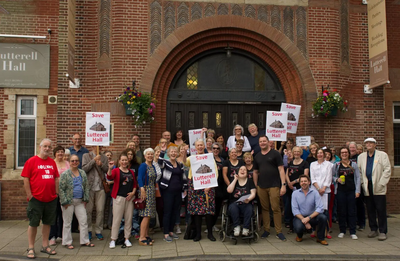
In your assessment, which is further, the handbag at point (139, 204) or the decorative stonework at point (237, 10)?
the decorative stonework at point (237, 10)

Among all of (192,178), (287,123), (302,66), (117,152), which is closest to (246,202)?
(192,178)

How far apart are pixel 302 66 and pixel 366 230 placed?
4.60 metres

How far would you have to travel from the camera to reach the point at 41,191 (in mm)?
6918

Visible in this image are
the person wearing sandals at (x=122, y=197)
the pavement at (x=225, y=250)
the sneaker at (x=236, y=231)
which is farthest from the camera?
the person wearing sandals at (x=122, y=197)

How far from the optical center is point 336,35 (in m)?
11.1

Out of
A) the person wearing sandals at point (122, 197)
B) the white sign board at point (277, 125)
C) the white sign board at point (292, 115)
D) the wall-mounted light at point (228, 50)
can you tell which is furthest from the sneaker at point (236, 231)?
the wall-mounted light at point (228, 50)

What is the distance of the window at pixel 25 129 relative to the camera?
34.6ft

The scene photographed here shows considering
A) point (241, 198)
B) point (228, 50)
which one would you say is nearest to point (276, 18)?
point (228, 50)

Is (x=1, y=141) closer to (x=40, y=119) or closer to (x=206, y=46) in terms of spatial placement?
(x=40, y=119)

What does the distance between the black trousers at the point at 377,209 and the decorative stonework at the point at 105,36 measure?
7.15 metres

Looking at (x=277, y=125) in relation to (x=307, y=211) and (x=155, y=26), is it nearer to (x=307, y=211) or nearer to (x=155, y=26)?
(x=307, y=211)

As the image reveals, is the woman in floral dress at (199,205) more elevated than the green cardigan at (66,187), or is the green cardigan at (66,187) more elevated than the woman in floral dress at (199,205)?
the green cardigan at (66,187)

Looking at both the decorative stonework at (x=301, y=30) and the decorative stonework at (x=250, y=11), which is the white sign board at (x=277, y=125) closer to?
the decorative stonework at (x=301, y=30)

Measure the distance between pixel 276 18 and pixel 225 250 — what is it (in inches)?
265
